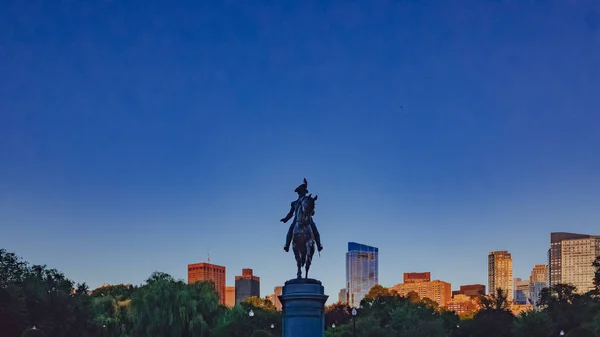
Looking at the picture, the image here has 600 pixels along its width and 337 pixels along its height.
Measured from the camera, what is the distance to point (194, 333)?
192ft

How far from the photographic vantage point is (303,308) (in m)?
27.4

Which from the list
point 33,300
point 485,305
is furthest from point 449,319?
point 33,300

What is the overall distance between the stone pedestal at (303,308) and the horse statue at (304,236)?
592mm

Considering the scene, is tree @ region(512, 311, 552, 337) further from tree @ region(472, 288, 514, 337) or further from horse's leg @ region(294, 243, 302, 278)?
horse's leg @ region(294, 243, 302, 278)

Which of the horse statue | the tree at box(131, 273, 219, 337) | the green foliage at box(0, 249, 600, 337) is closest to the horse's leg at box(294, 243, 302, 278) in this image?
Answer: the horse statue

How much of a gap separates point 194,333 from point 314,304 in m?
33.1

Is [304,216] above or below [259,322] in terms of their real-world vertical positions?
above

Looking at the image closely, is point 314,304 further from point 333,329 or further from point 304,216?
point 333,329

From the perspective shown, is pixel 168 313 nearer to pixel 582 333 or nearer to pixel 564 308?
pixel 582 333

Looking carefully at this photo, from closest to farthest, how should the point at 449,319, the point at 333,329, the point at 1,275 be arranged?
1. the point at 1,275
2. the point at 333,329
3. the point at 449,319

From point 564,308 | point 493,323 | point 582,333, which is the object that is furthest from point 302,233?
point 564,308

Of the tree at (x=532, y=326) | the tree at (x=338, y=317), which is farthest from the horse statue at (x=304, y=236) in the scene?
the tree at (x=338, y=317)

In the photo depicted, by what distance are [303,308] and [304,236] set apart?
2556 mm

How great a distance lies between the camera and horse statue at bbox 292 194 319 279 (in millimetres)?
28016
